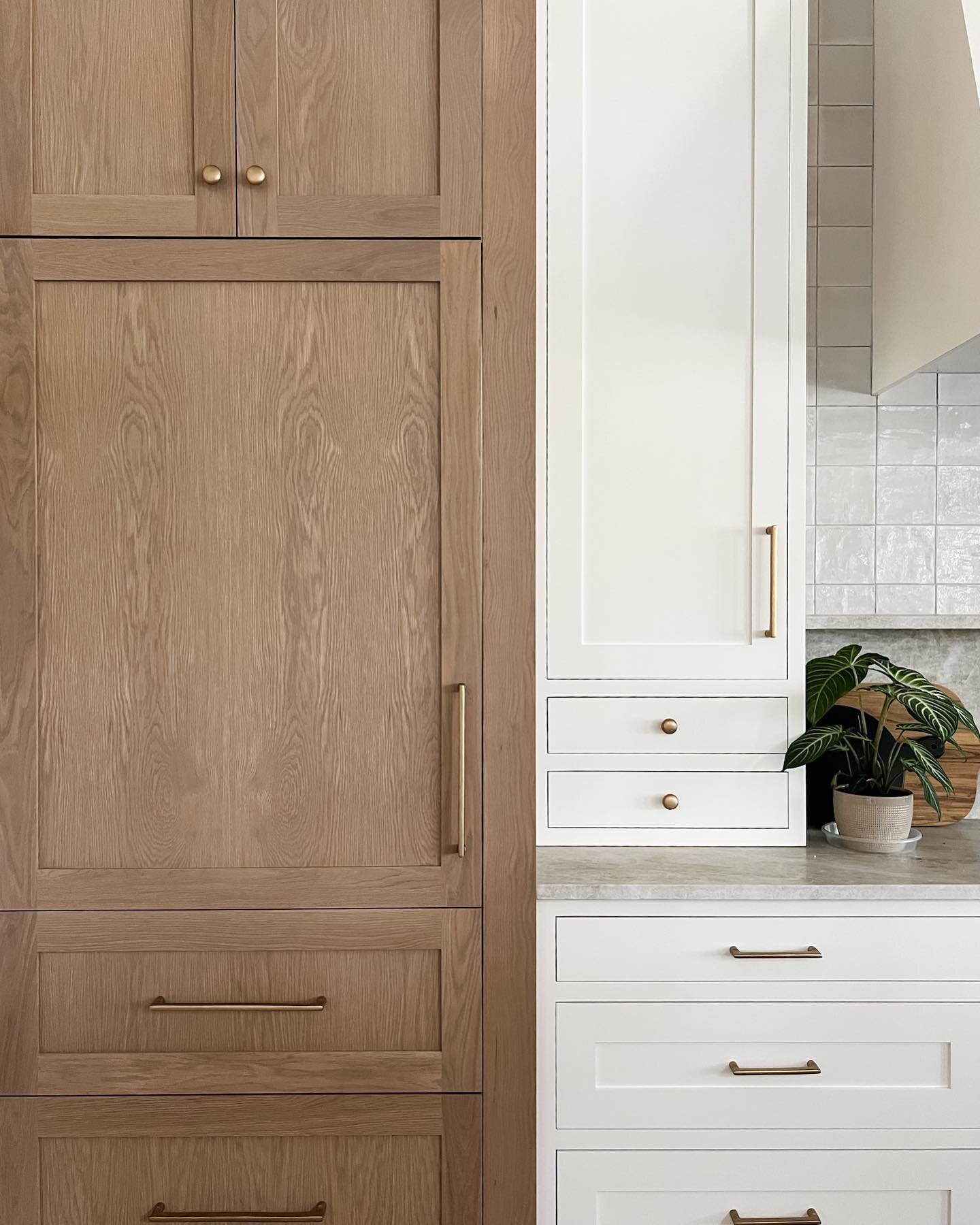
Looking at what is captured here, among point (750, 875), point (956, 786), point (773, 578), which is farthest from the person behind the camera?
point (956, 786)

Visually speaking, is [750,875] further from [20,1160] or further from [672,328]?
[20,1160]

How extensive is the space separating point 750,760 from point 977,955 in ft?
1.46

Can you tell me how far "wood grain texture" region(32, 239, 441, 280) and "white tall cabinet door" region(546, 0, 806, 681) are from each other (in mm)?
357

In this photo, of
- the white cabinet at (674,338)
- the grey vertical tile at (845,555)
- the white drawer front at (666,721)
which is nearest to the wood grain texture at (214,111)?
the white cabinet at (674,338)

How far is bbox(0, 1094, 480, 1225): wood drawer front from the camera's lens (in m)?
1.41

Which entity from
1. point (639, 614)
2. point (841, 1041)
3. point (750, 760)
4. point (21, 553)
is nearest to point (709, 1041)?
point (841, 1041)

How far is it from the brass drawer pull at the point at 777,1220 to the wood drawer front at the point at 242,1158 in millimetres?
394

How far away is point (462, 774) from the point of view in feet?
4.64

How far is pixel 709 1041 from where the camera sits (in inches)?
57.7

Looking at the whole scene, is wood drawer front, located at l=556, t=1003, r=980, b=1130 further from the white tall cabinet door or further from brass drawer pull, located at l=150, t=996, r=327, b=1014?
the white tall cabinet door

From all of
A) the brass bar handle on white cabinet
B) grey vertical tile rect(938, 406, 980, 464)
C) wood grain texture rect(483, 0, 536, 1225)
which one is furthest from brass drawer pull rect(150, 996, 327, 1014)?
grey vertical tile rect(938, 406, 980, 464)

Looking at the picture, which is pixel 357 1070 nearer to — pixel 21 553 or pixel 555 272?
pixel 21 553

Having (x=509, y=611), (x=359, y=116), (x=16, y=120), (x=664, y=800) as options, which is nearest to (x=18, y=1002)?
(x=509, y=611)

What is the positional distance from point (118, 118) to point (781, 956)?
159 centimetres
